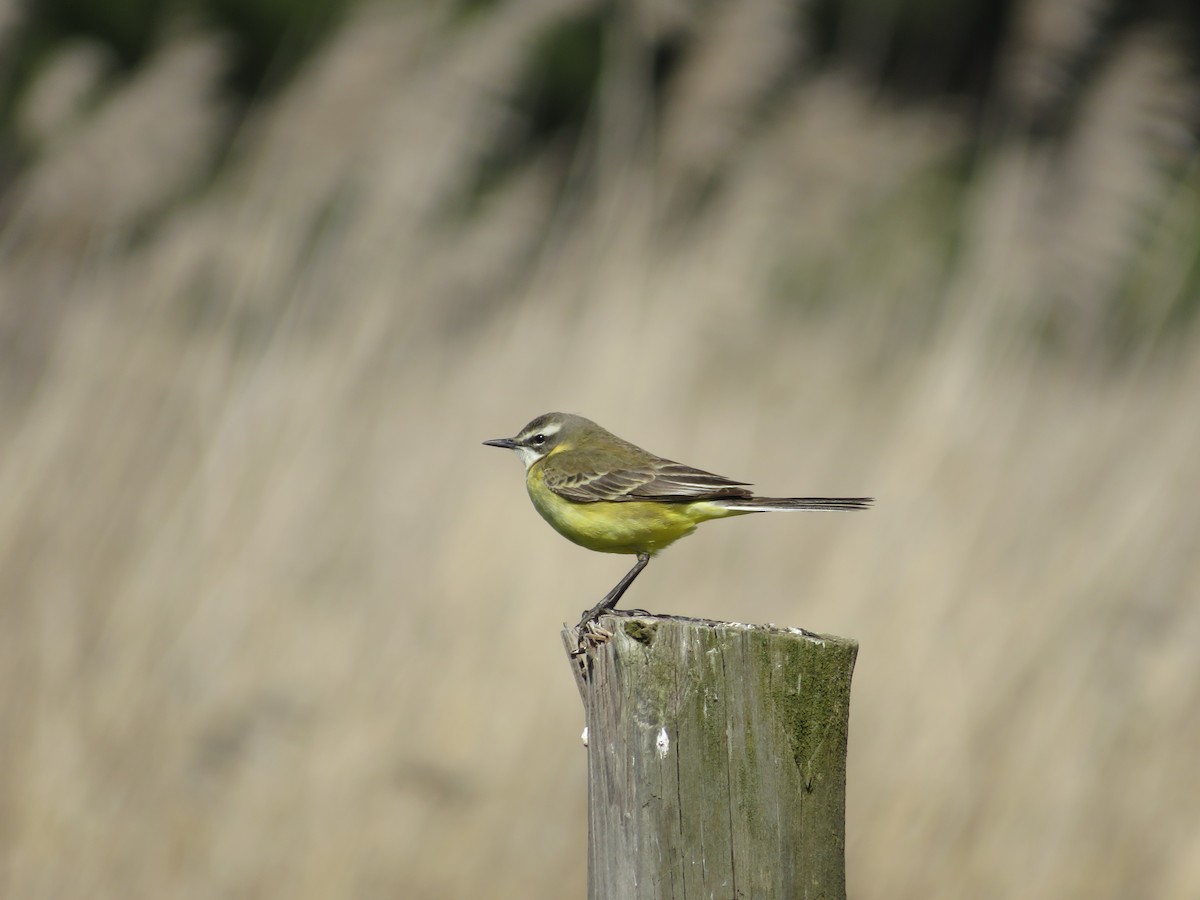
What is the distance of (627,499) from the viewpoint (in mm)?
4320

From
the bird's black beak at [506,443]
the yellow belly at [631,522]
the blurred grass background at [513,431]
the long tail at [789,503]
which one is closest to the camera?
the long tail at [789,503]

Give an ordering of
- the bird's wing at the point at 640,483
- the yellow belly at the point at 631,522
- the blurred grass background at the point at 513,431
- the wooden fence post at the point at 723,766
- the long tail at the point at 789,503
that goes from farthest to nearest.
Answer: the blurred grass background at the point at 513,431, the yellow belly at the point at 631,522, the bird's wing at the point at 640,483, the long tail at the point at 789,503, the wooden fence post at the point at 723,766

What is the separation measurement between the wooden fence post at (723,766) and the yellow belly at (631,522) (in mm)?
1769

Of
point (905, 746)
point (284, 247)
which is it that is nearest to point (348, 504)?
point (284, 247)

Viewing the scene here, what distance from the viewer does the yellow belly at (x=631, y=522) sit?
14.1 feet

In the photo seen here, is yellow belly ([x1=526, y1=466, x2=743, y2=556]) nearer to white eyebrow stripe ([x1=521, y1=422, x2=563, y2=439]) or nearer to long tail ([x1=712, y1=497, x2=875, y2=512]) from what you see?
long tail ([x1=712, y1=497, x2=875, y2=512])

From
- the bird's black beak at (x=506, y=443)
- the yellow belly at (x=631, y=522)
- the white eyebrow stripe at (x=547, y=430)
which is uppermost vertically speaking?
the white eyebrow stripe at (x=547, y=430)

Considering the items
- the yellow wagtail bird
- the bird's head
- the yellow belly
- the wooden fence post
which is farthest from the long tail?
the wooden fence post

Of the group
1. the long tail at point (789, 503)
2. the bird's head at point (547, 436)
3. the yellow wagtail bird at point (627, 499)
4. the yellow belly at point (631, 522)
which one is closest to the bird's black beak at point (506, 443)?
the bird's head at point (547, 436)

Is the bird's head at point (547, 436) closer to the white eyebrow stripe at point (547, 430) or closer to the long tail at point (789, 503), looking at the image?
the white eyebrow stripe at point (547, 430)

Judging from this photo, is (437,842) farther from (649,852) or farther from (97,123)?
(97,123)

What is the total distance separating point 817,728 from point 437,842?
250 cm

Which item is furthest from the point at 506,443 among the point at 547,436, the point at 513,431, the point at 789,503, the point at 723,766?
the point at 723,766

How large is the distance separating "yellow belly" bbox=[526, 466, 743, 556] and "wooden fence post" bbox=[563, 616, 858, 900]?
1769 millimetres
